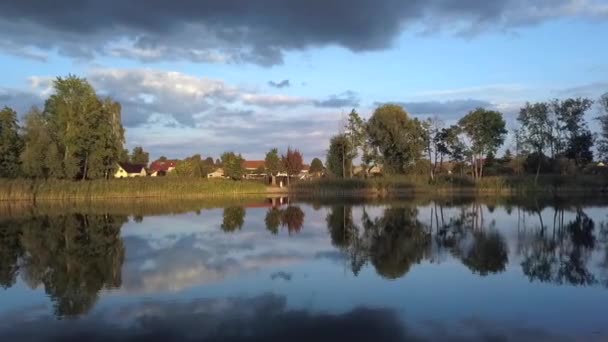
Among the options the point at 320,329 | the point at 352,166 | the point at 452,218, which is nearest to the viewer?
the point at 320,329

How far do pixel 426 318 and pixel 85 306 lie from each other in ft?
20.6

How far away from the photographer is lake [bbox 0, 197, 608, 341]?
29.2ft

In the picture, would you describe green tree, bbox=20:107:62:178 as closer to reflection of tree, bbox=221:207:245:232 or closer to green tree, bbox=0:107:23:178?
green tree, bbox=0:107:23:178

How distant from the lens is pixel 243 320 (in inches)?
372

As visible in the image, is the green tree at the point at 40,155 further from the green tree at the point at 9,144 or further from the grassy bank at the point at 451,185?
the grassy bank at the point at 451,185

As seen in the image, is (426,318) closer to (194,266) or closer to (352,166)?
(194,266)

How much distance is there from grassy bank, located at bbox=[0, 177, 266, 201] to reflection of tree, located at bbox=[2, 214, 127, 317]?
26.8 m

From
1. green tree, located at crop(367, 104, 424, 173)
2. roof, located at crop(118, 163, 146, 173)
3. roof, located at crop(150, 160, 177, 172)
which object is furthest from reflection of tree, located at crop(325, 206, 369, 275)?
roof, located at crop(150, 160, 177, 172)

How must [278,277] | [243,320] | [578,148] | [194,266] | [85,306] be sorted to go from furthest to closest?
1. [578,148]
2. [194,266]
3. [278,277]
4. [85,306]
5. [243,320]

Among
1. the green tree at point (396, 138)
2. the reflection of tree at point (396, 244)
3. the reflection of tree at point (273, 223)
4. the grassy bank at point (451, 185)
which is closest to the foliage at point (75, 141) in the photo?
the grassy bank at point (451, 185)

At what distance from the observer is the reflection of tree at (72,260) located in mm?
11781

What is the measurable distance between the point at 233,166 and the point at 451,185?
38.1m

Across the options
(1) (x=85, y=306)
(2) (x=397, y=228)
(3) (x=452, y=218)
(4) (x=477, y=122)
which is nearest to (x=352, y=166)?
(4) (x=477, y=122)

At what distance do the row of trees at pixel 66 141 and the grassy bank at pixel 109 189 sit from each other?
3.05 m
